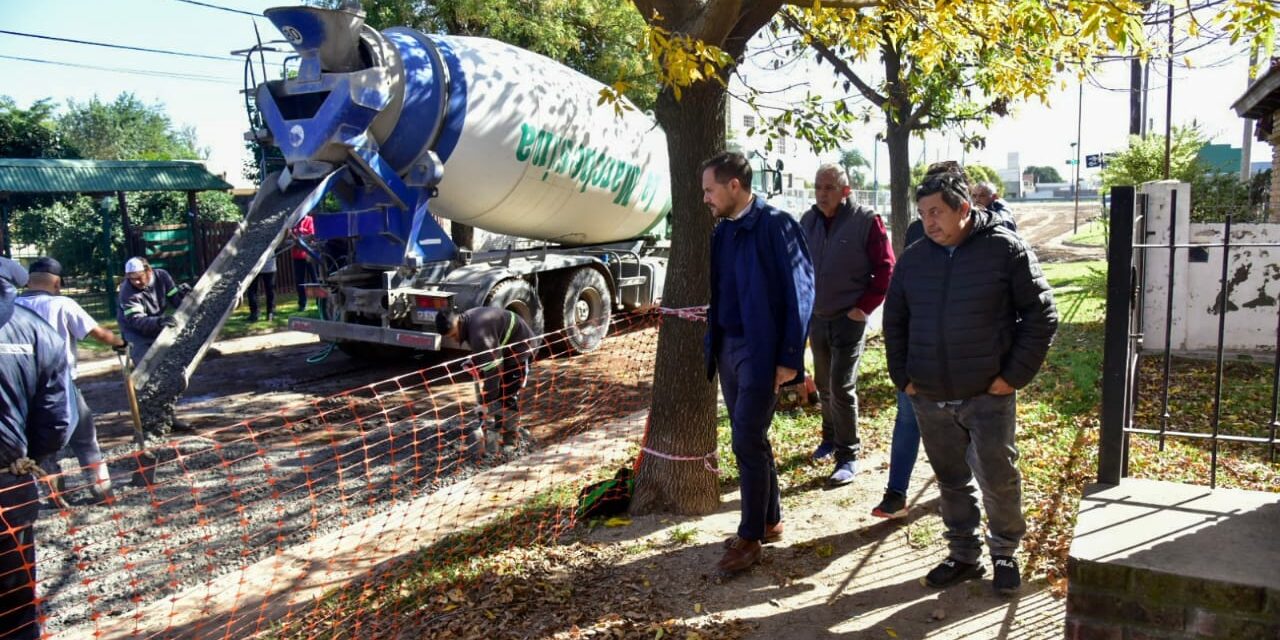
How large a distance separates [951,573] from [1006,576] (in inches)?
8.6

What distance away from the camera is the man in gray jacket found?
198 inches

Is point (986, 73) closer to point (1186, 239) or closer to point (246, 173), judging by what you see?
point (1186, 239)

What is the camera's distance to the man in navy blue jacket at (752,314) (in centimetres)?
377

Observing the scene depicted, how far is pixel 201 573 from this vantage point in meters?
4.83

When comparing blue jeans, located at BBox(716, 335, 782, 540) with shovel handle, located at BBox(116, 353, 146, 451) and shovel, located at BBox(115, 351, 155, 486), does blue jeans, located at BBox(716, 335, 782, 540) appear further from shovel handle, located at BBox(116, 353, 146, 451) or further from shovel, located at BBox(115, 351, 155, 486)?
shovel handle, located at BBox(116, 353, 146, 451)

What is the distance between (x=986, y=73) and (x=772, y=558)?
516 centimetres

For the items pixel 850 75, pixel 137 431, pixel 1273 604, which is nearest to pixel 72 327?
pixel 137 431

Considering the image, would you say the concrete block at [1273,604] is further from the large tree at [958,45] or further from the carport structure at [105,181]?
the carport structure at [105,181]

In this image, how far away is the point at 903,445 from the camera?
14.6 feet

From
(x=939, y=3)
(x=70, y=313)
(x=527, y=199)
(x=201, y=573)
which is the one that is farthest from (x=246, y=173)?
(x=939, y=3)

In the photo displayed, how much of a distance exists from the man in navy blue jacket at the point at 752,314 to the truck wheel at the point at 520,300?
5.58 meters

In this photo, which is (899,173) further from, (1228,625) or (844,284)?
(1228,625)

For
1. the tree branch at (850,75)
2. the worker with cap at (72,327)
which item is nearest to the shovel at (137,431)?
the worker with cap at (72,327)

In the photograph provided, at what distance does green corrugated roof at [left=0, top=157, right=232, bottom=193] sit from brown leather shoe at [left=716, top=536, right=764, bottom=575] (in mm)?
15732
